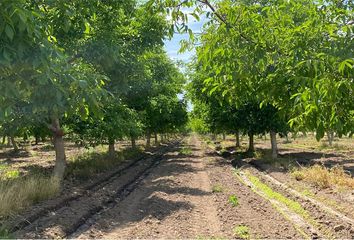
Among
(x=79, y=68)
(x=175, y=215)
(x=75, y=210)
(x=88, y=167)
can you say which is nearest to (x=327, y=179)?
(x=175, y=215)

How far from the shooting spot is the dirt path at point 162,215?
8164mm

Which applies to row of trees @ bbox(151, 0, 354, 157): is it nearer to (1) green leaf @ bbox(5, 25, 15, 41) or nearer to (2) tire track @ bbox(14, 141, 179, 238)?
(1) green leaf @ bbox(5, 25, 15, 41)

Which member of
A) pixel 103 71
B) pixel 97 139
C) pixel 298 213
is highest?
pixel 103 71

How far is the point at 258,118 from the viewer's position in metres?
25.7

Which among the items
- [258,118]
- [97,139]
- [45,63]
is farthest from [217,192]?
[258,118]

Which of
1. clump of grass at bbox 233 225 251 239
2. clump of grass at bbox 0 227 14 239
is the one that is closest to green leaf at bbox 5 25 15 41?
clump of grass at bbox 0 227 14 239

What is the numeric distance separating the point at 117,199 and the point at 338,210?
636 centimetres

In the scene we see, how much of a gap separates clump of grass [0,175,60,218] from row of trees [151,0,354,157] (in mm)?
6324

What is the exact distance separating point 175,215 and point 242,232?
2.30 metres

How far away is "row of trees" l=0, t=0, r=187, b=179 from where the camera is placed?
4.13 m

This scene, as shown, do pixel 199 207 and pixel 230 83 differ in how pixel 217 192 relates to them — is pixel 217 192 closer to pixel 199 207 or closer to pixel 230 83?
pixel 199 207

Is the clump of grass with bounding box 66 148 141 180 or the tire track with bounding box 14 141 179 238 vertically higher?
the clump of grass with bounding box 66 148 141 180

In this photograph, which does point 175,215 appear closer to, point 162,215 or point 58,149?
point 162,215

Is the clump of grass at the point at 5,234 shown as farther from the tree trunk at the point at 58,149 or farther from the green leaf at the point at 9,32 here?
the tree trunk at the point at 58,149
